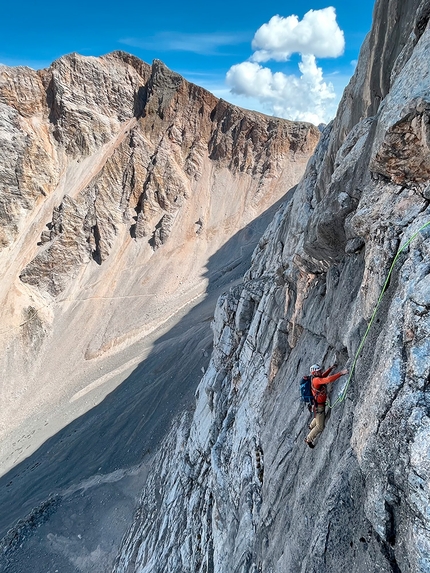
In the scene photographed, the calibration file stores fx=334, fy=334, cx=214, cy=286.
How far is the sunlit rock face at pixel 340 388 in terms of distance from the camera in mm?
4855

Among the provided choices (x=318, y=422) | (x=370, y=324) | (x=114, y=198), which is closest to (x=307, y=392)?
(x=318, y=422)

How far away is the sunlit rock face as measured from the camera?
15.9 ft

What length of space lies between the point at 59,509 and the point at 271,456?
18.3 m

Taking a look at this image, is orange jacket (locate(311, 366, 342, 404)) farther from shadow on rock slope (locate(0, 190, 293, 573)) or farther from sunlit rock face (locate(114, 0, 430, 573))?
shadow on rock slope (locate(0, 190, 293, 573))

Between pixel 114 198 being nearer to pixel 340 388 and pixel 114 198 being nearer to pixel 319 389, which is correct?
pixel 319 389

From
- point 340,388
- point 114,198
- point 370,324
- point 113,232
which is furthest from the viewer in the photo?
point 114,198

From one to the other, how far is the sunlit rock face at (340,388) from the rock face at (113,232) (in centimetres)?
1232

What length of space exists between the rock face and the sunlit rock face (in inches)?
485

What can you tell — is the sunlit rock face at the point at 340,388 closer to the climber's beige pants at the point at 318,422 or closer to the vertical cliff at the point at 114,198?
the climber's beige pants at the point at 318,422

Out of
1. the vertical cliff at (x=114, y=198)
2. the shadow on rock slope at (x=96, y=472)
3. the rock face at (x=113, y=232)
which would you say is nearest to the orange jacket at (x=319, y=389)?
the shadow on rock slope at (x=96, y=472)

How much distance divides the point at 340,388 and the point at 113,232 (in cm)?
5120

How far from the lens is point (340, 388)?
7.28 metres

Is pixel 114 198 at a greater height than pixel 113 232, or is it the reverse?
pixel 114 198

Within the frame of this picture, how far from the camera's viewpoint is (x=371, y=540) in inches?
203
